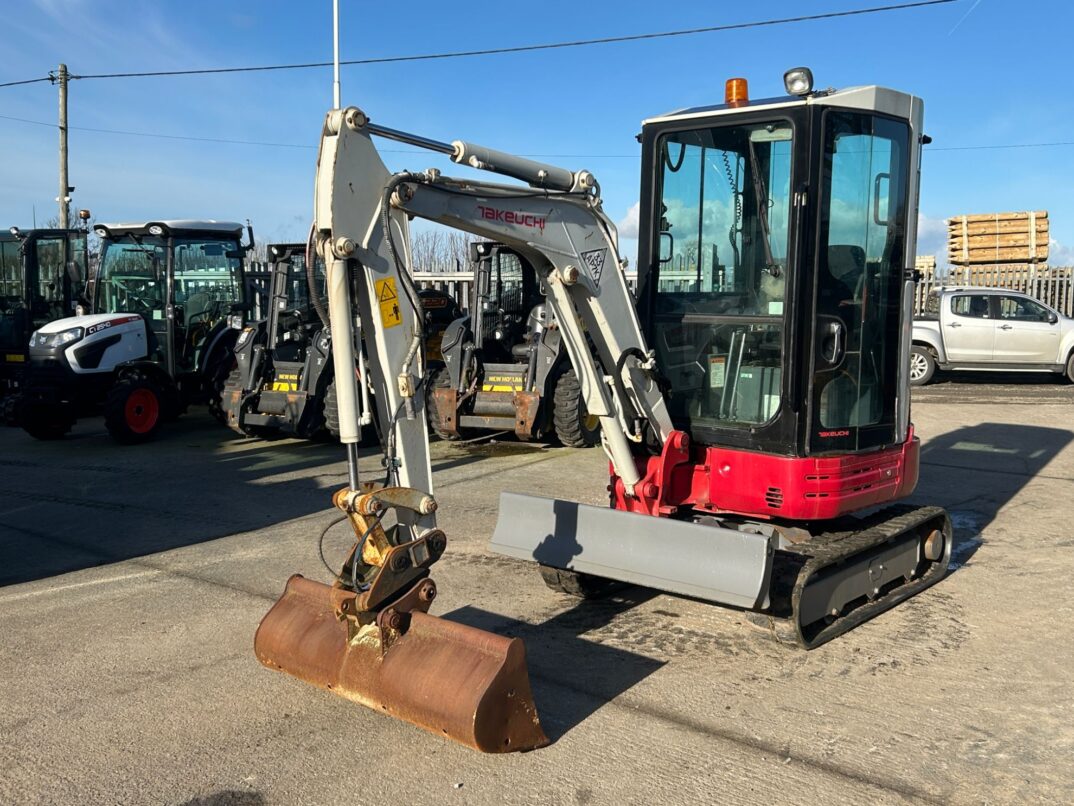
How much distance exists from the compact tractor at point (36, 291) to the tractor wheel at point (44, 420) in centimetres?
279

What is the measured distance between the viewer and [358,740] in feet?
13.4

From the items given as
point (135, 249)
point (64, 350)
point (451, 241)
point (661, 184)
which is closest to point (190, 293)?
point (135, 249)

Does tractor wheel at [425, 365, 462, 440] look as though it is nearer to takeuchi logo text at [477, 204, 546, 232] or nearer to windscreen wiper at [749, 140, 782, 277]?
windscreen wiper at [749, 140, 782, 277]

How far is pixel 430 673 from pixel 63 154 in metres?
24.3

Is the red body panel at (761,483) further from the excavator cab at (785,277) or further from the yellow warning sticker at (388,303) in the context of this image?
the yellow warning sticker at (388,303)

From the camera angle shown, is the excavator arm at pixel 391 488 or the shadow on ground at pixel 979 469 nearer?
the excavator arm at pixel 391 488

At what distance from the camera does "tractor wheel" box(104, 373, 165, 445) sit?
12.0m

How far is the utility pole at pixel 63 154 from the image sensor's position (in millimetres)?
24234

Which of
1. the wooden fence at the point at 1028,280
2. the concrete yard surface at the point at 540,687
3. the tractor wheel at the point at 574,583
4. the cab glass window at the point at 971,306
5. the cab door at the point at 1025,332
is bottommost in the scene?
the concrete yard surface at the point at 540,687

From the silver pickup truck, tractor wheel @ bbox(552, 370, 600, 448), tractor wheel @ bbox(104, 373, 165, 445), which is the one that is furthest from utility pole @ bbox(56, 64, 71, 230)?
the silver pickup truck

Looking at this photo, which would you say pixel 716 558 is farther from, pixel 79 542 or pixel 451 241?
pixel 451 241

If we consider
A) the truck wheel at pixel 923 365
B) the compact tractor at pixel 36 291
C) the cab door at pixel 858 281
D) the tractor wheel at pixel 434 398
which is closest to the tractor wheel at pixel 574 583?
the cab door at pixel 858 281

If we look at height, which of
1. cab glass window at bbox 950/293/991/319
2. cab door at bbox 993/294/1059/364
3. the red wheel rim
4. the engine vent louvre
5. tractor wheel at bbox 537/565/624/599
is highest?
cab glass window at bbox 950/293/991/319

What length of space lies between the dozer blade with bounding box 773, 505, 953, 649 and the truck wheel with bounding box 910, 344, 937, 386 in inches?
504
